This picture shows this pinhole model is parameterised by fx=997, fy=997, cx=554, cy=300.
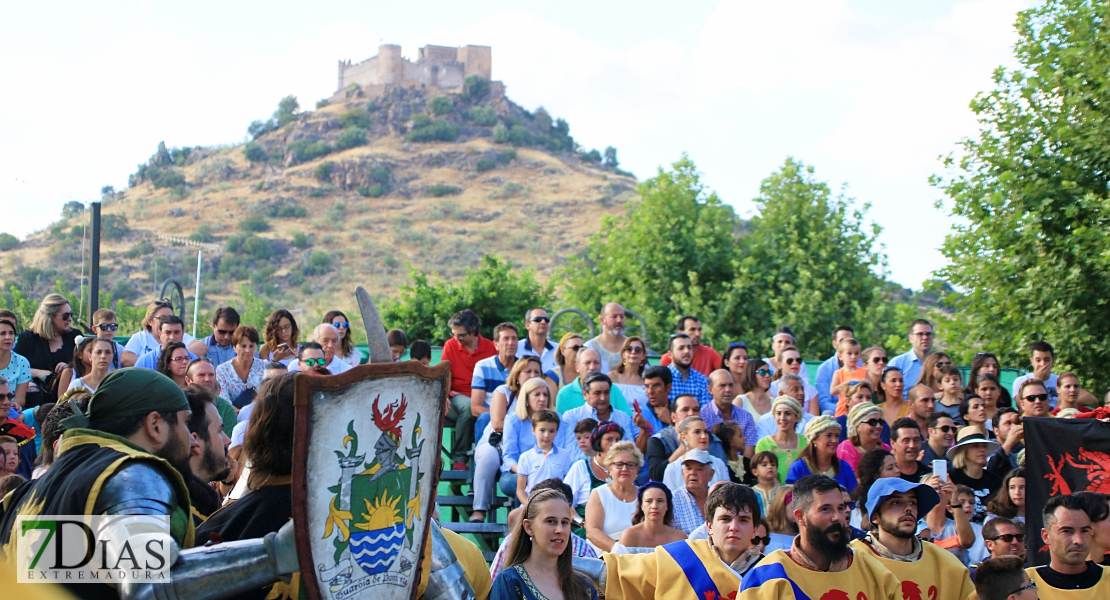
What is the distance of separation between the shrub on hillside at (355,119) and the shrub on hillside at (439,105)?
644cm

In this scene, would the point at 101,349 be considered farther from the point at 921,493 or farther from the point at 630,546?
the point at 921,493

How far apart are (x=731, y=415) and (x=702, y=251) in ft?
61.9

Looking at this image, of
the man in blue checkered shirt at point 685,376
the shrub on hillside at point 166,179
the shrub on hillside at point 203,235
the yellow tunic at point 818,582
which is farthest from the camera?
the shrub on hillside at point 166,179

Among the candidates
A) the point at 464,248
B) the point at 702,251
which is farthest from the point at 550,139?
the point at 702,251

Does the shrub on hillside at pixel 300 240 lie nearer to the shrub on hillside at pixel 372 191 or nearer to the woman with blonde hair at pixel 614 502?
the shrub on hillside at pixel 372 191

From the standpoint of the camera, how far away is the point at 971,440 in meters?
7.04

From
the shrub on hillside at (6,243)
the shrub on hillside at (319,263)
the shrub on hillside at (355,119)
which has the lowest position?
the shrub on hillside at (319,263)

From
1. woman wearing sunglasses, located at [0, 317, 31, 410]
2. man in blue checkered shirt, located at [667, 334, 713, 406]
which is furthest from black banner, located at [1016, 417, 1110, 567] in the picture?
woman wearing sunglasses, located at [0, 317, 31, 410]

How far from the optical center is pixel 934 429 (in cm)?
748

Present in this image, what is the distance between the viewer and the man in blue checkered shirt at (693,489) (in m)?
6.27

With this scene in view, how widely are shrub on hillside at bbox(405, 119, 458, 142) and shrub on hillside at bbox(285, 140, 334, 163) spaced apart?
8.47 metres

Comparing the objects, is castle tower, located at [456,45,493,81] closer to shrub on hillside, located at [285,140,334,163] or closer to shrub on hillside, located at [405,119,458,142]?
shrub on hillside, located at [405,119,458,142]

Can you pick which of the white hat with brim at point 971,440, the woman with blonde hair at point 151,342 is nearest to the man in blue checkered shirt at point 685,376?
the white hat with brim at point 971,440

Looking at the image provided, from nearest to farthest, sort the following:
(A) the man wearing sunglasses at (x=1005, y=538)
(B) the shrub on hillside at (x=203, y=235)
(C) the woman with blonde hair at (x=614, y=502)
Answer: (A) the man wearing sunglasses at (x=1005, y=538) → (C) the woman with blonde hair at (x=614, y=502) → (B) the shrub on hillside at (x=203, y=235)
